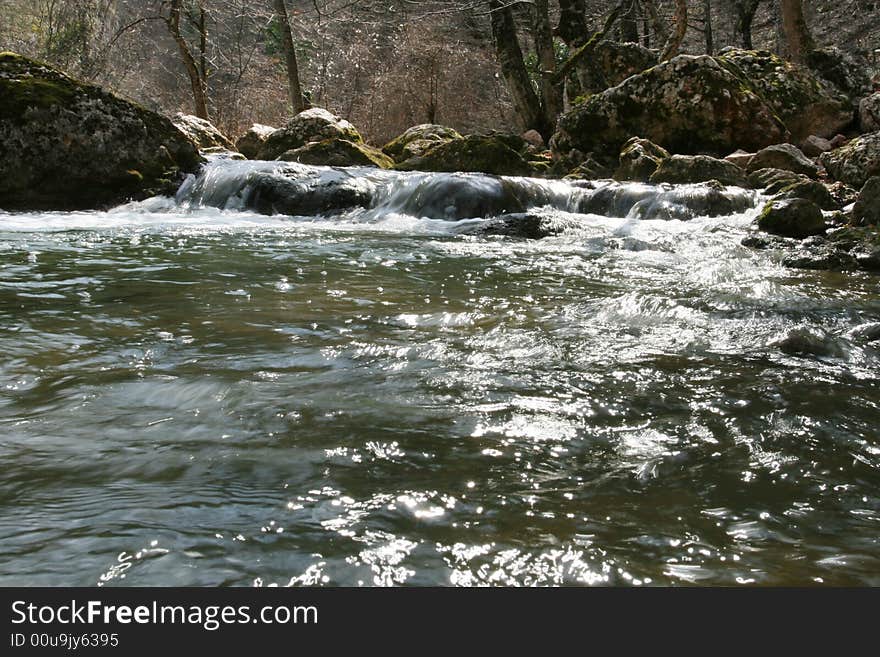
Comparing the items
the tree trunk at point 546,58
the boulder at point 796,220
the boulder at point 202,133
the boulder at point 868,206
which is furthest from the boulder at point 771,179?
the boulder at point 202,133

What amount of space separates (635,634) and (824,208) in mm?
8153

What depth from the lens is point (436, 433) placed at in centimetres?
234

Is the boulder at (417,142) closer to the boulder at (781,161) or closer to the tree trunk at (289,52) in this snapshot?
the tree trunk at (289,52)

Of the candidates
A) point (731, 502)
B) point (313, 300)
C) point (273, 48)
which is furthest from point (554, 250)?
point (273, 48)

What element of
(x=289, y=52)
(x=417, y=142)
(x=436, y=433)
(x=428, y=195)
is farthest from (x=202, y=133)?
(x=436, y=433)

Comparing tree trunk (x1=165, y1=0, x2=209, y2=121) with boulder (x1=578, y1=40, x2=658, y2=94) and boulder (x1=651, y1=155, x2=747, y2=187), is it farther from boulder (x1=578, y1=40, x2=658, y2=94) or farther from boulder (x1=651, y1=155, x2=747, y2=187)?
boulder (x1=651, y1=155, x2=747, y2=187)

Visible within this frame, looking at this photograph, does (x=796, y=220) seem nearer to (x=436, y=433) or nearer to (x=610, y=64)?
(x=436, y=433)

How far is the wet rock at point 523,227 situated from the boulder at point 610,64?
9.16m

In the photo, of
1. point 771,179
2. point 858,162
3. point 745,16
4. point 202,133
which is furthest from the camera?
point 745,16

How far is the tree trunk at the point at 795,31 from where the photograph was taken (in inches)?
584

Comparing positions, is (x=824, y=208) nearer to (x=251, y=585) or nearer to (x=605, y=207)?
(x=605, y=207)

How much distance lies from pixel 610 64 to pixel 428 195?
8875mm

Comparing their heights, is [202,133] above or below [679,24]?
below

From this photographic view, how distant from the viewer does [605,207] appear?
31.6 ft
